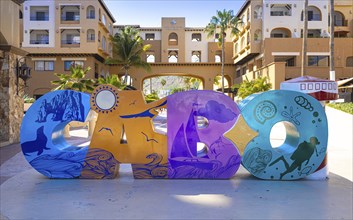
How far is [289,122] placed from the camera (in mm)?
7699

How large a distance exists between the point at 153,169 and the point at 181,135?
1.04 m

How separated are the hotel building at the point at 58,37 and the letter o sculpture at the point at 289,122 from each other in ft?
103

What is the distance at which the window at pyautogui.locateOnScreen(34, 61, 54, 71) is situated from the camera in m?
37.6

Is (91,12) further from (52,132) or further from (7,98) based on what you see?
(52,132)

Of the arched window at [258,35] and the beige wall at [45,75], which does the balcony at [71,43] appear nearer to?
the beige wall at [45,75]

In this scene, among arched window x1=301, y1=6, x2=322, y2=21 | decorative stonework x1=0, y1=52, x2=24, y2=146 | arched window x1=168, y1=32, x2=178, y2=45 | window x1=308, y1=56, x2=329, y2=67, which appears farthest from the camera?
arched window x1=168, y1=32, x2=178, y2=45

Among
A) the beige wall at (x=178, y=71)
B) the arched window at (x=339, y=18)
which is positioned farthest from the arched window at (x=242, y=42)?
the arched window at (x=339, y=18)

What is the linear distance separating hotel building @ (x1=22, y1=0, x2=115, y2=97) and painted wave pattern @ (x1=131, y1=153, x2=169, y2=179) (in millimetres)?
30589

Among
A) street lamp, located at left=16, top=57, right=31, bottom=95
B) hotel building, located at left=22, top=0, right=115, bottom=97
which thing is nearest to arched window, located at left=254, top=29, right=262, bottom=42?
hotel building, located at left=22, top=0, right=115, bottom=97

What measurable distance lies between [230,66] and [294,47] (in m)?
12.5

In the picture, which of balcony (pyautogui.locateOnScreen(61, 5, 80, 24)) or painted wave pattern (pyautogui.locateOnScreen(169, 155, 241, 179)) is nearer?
painted wave pattern (pyautogui.locateOnScreen(169, 155, 241, 179))

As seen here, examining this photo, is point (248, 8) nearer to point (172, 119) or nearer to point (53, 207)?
point (172, 119)

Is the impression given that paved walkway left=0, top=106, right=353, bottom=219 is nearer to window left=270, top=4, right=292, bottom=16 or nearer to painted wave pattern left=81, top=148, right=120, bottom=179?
painted wave pattern left=81, top=148, right=120, bottom=179

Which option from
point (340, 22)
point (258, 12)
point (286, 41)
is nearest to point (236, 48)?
point (258, 12)
